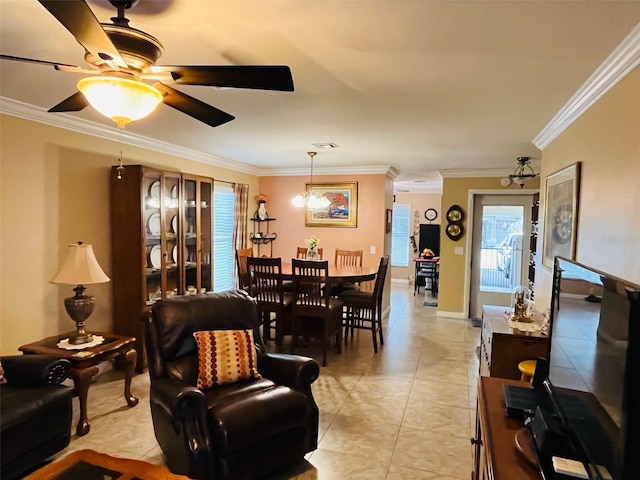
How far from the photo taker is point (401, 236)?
9.96 metres

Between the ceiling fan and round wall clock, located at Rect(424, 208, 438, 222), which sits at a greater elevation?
the ceiling fan

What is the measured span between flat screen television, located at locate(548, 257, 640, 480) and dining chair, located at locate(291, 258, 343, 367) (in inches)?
109

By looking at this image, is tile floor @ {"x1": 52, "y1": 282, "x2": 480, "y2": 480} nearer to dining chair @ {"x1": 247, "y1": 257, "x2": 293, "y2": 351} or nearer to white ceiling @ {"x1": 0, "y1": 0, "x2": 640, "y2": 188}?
dining chair @ {"x1": 247, "y1": 257, "x2": 293, "y2": 351}

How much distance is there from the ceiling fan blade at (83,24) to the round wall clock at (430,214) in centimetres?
904

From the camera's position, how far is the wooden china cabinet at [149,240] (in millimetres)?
3781

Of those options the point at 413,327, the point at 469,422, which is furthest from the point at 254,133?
the point at 413,327

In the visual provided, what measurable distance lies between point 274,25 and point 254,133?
2.13 meters

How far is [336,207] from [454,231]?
6.28 ft

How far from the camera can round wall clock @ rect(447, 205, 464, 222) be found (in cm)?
621

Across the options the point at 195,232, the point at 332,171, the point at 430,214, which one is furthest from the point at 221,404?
the point at 430,214

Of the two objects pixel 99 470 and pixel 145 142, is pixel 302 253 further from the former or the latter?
pixel 99 470

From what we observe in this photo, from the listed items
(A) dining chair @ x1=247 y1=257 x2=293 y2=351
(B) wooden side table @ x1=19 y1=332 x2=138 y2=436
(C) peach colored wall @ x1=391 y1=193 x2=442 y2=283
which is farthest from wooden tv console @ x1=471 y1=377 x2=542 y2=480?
(C) peach colored wall @ x1=391 y1=193 x2=442 y2=283

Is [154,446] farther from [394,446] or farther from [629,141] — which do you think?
[629,141]

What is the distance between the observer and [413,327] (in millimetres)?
5793
